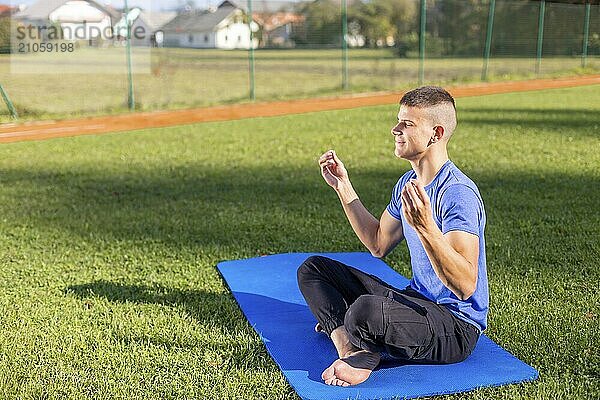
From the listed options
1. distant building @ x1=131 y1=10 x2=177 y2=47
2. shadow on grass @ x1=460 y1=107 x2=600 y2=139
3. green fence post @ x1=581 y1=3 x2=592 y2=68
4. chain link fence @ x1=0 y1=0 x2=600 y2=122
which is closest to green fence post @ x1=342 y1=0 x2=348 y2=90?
chain link fence @ x1=0 y1=0 x2=600 y2=122

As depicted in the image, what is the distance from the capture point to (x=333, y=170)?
11.8 ft

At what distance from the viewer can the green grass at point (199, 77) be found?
14.6 metres

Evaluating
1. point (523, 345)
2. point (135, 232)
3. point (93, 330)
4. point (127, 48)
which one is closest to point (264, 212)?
point (135, 232)

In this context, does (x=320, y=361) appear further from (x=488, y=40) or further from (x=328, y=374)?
(x=488, y=40)

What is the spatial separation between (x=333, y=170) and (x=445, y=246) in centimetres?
82

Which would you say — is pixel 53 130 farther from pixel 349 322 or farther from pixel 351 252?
pixel 349 322

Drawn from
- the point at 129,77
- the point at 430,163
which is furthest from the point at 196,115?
the point at 430,163

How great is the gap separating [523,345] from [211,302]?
63.1 inches

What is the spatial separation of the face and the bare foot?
83 cm

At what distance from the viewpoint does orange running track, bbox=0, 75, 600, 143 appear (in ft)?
39.6

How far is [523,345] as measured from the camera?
3623mm

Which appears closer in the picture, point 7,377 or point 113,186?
point 7,377

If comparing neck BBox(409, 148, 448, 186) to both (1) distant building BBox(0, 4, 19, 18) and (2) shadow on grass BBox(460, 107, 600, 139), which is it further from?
(1) distant building BBox(0, 4, 19, 18)

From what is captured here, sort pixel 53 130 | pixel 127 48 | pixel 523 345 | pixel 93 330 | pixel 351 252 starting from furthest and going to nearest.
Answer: pixel 127 48 → pixel 53 130 → pixel 351 252 → pixel 93 330 → pixel 523 345
